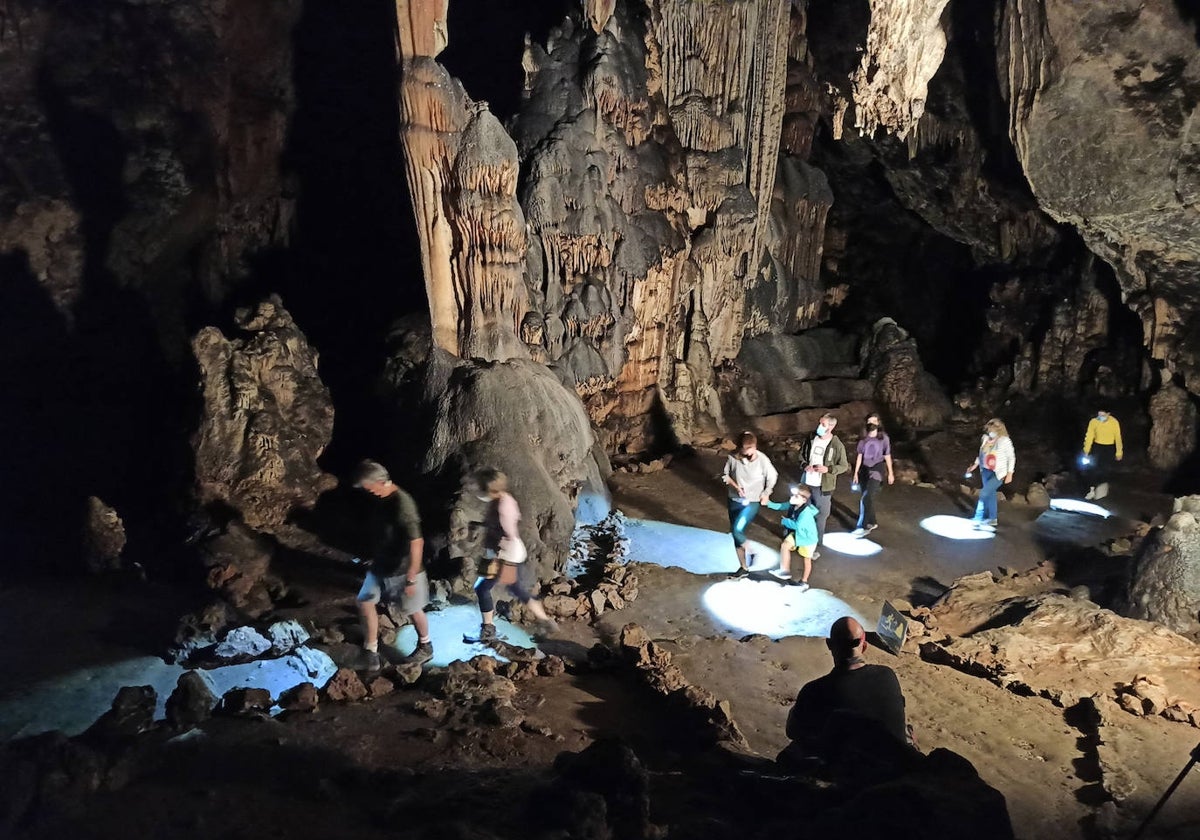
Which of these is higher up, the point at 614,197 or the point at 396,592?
the point at 614,197

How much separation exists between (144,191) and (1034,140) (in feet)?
45.2

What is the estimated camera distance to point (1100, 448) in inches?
412

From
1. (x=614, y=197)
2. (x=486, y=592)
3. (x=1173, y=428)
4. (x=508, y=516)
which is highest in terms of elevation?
(x=614, y=197)

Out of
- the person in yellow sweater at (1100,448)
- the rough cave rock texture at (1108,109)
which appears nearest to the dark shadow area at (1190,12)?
the rough cave rock texture at (1108,109)

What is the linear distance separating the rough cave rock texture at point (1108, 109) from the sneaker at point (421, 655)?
27.2ft

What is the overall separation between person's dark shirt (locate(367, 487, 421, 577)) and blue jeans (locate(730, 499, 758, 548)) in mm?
3277

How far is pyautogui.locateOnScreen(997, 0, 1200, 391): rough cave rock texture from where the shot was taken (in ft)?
26.3

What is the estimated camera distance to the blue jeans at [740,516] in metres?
7.56

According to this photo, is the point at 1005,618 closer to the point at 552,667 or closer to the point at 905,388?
the point at 552,667

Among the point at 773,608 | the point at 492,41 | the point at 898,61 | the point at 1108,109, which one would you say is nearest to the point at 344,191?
the point at 492,41

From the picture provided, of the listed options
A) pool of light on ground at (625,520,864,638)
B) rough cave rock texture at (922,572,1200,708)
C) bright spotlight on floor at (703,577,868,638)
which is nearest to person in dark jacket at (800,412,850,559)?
pool of light on ground at (625,520,864,638)

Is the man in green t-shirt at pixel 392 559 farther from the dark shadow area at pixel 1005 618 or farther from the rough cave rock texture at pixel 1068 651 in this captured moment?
the dark shadow area at pixel 1005 618

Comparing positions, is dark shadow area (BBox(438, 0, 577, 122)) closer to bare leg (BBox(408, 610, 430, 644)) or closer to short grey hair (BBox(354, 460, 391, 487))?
short grey hair (BBox(354, 460, 391, 487))

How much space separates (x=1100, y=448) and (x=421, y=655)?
9.09 m
